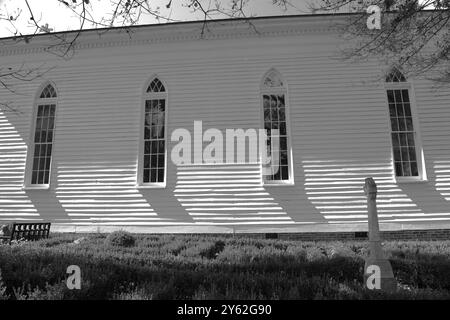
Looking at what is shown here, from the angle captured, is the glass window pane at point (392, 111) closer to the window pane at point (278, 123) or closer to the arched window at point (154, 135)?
the window pane at point (278, 123)

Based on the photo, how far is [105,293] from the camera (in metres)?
5.53

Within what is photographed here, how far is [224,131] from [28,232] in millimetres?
6949

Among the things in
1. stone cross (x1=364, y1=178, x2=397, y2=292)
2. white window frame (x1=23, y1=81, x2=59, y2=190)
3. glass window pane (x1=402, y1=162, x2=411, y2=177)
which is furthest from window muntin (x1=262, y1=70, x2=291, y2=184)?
white window frame (x1=23, y1=81, x2=59, y2=190)

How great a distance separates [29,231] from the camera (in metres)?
12.2

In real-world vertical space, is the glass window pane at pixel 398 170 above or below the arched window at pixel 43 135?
below

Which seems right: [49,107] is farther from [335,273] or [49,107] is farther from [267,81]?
[335,273]

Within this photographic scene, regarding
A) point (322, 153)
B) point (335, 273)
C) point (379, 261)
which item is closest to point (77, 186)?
point (322, 153)

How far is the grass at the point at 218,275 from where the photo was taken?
17.3 feet

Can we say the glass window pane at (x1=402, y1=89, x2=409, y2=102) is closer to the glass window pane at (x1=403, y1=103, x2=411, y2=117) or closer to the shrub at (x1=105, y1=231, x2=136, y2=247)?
the glass window pane at (x1=403, y1=103, x2=411, y2=117)

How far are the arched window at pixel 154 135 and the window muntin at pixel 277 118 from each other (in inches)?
142

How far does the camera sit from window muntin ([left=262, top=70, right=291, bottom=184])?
13.6m

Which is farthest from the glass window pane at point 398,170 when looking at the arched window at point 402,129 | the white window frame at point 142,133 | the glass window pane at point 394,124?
the white window frame at point 142,133

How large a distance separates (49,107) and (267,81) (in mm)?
8283

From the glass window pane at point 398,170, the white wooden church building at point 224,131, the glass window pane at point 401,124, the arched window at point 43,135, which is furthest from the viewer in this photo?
the arched window at point 43,135
